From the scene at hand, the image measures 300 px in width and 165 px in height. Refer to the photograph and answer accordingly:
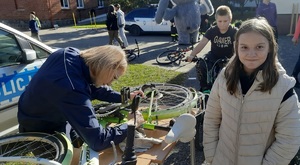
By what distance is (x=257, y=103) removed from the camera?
1.97 metres

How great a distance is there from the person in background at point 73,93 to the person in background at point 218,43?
2337 millimetres

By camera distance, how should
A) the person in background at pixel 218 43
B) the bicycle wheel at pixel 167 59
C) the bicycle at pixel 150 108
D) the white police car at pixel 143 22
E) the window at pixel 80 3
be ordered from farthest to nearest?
1. the window at pixel 80 3
2. the white police car at pixel 143 22
3. the bicycle wheel at pixel 167 59
4. the person in background at pixel 218 43
5. the bicycle at pixel 150 108

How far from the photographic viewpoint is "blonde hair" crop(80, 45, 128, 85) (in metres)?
2.03

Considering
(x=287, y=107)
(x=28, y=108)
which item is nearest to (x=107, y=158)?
(x=28, y=108)

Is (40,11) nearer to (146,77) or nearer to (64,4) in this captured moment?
(64,4)

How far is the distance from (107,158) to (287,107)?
1.31 metres

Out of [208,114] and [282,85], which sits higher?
[282,85]

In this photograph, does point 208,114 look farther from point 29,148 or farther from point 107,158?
point 29,148

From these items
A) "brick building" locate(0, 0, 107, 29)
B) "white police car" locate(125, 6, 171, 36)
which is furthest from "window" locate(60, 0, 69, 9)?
"white police car" locate(125, 6, 171, 36)

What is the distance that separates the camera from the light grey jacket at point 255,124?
6.34ft

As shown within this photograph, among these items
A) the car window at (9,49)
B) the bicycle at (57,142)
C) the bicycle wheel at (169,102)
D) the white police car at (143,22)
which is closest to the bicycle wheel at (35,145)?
the bicycle at (57,142)

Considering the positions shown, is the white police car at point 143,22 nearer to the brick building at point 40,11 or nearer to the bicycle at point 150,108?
the brick building at point 40,11

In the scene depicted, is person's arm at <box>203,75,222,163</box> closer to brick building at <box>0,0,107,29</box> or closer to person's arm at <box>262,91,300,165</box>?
person's arm at <box>262,91,300,165</box>

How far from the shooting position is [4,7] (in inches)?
914
